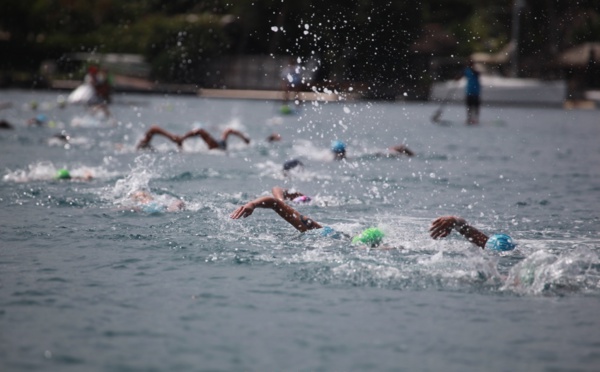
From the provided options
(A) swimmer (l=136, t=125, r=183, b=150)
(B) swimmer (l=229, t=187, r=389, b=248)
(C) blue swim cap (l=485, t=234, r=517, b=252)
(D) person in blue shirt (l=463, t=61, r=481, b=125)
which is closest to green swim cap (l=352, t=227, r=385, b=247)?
(B) swimmer (l=229, t=187, r=389, b=248)

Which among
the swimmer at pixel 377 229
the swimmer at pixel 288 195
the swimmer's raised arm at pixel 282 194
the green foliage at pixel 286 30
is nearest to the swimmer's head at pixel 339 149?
the swimmer at pixel 288 195

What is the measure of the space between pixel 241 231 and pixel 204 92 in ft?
117

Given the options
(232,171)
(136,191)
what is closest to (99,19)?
(232,171)

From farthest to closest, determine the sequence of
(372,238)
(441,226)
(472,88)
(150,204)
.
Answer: (472,88), (150,204), (372,238), (441,226)

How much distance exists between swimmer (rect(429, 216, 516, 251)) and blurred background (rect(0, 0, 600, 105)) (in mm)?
35989

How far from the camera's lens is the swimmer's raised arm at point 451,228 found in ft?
25.8

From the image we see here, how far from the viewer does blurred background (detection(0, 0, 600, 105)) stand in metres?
48.7

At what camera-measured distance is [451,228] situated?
7969 millimetres

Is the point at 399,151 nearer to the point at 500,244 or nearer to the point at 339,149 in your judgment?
the point at 339,149

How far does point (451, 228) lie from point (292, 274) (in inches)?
59.7

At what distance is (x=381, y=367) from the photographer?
557 centimetres

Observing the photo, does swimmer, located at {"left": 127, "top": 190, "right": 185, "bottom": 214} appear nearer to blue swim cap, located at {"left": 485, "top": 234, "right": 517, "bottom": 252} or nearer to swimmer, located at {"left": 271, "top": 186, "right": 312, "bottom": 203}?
swimmer, located at {"left": 271, "top": 186, "right": 312, "bottom": 203}

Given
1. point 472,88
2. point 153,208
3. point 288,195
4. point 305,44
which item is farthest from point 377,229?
point 305,44

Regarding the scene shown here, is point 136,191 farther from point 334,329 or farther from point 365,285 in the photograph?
point 334,329
